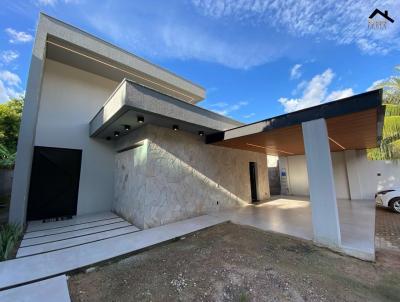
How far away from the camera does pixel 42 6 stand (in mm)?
5242

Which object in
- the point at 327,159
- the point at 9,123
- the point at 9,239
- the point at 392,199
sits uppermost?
the point at 9,123

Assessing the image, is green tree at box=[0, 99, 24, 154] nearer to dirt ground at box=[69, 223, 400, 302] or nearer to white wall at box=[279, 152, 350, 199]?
dirt ground at box=[69, 223, 400, 302]

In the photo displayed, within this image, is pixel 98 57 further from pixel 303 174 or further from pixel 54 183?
pixel 303 174

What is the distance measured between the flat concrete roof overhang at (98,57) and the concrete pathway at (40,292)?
21.1 feet

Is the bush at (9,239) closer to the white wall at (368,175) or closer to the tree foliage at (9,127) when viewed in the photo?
the tree foliage at (9,127)

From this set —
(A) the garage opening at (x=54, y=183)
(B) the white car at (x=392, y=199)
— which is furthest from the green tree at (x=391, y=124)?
(A) the garage opening at (x=54, y=183)

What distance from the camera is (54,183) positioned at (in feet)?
20.1

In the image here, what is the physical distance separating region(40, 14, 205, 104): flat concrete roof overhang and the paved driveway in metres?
9.10

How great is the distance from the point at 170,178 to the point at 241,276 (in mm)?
3487

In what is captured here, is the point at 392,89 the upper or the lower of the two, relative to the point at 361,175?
upper

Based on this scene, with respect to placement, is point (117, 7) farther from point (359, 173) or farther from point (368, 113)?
point (359, 173)

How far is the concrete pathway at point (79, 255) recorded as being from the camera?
2.70m

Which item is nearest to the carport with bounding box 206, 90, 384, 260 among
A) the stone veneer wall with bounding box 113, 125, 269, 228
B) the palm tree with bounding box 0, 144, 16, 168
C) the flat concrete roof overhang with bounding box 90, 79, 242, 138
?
the flat concrete roof overhang with bounding box 90, 79, 242, 138

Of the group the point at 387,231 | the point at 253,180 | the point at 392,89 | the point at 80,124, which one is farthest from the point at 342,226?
the point at 392,89
